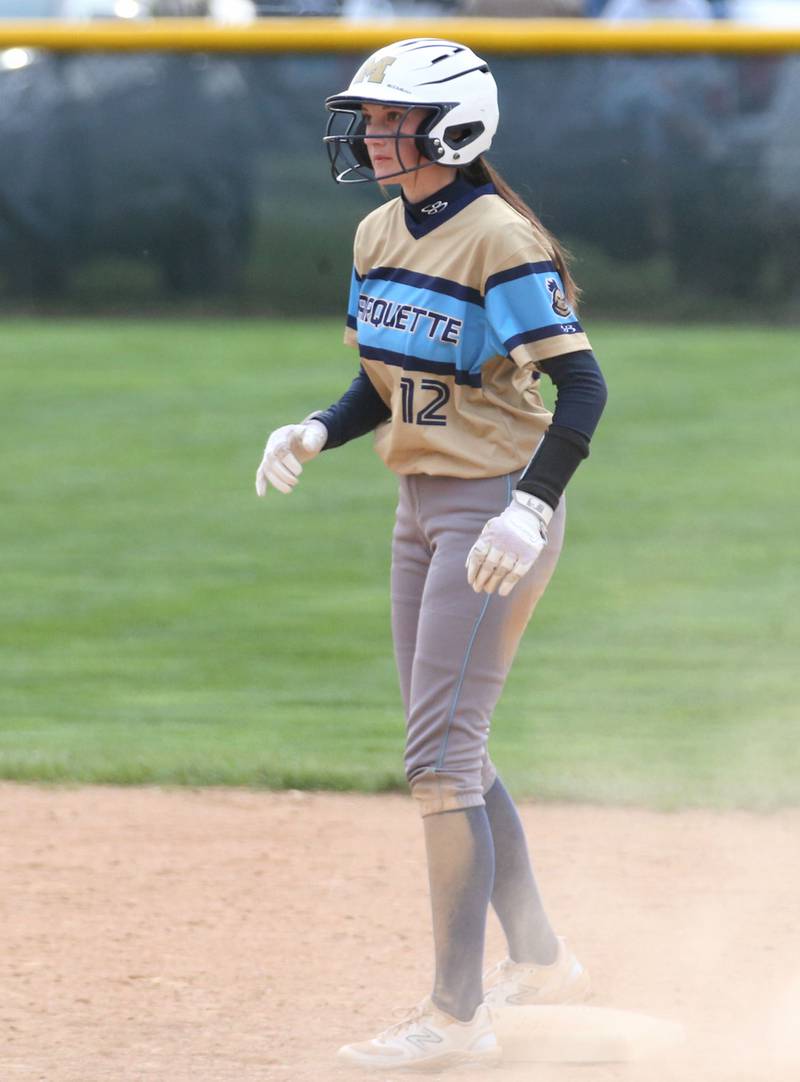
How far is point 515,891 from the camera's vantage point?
3449 millimetres

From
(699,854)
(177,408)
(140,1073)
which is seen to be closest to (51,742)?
(699,854)

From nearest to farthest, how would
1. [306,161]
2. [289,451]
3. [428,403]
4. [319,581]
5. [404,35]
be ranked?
[428,403]
[289,451]
[319,581]
[404,35]
[306,161]

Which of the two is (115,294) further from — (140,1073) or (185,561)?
(140,1073)

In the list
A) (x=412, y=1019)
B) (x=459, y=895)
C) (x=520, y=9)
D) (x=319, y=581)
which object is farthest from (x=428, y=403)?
(x=520, y=9)

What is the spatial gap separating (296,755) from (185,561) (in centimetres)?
316

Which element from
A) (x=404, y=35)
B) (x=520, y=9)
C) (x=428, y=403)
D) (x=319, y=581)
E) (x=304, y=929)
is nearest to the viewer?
(x=428, y=403)

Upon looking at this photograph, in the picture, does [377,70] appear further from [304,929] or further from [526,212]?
[304,929]

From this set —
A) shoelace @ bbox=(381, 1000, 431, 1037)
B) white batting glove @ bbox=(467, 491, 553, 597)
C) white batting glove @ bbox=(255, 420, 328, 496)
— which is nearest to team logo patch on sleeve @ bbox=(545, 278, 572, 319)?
white batting glove @ bbox=(467, 491, 553, 597)

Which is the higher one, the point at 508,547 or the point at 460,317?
the point at 460,317

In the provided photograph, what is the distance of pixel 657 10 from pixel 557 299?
33.1 feet

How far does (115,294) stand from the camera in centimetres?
1325

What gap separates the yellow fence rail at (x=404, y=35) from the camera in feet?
40.1

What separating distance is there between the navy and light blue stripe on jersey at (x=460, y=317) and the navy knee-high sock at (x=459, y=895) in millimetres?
838

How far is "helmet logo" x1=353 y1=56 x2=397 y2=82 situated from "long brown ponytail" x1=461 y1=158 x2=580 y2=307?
233 mm
